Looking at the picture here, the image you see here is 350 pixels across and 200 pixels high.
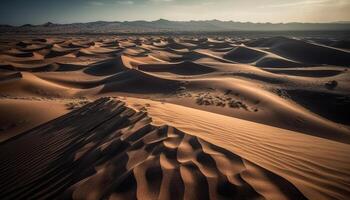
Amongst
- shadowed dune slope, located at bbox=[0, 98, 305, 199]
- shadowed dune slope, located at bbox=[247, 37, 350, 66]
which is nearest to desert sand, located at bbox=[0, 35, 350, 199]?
shadowed dune slope, located at bbox=[0, 98, 305, 199]

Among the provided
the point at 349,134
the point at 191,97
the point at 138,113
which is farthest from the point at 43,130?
the point at 349,134

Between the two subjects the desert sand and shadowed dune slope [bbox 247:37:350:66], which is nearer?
the desert sand

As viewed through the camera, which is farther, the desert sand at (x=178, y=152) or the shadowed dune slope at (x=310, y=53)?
the shadowed dune slope at (x=310, y=53)

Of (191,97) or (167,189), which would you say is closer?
(167,189)

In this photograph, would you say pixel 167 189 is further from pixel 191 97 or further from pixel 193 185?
pixel 191 97

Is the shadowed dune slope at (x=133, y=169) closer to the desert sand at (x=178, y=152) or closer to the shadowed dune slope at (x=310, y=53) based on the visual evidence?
the desert sand at (x=178, y=152)

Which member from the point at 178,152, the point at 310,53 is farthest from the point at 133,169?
the point at 310,53

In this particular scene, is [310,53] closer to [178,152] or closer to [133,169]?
[178,152]

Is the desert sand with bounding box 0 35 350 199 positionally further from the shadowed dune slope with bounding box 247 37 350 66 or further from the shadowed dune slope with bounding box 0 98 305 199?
the shadowed dune slope with bounding box 247 37 350 66

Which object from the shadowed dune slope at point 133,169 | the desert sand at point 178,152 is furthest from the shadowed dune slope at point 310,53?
the shadowed dune slope at point 133,169
